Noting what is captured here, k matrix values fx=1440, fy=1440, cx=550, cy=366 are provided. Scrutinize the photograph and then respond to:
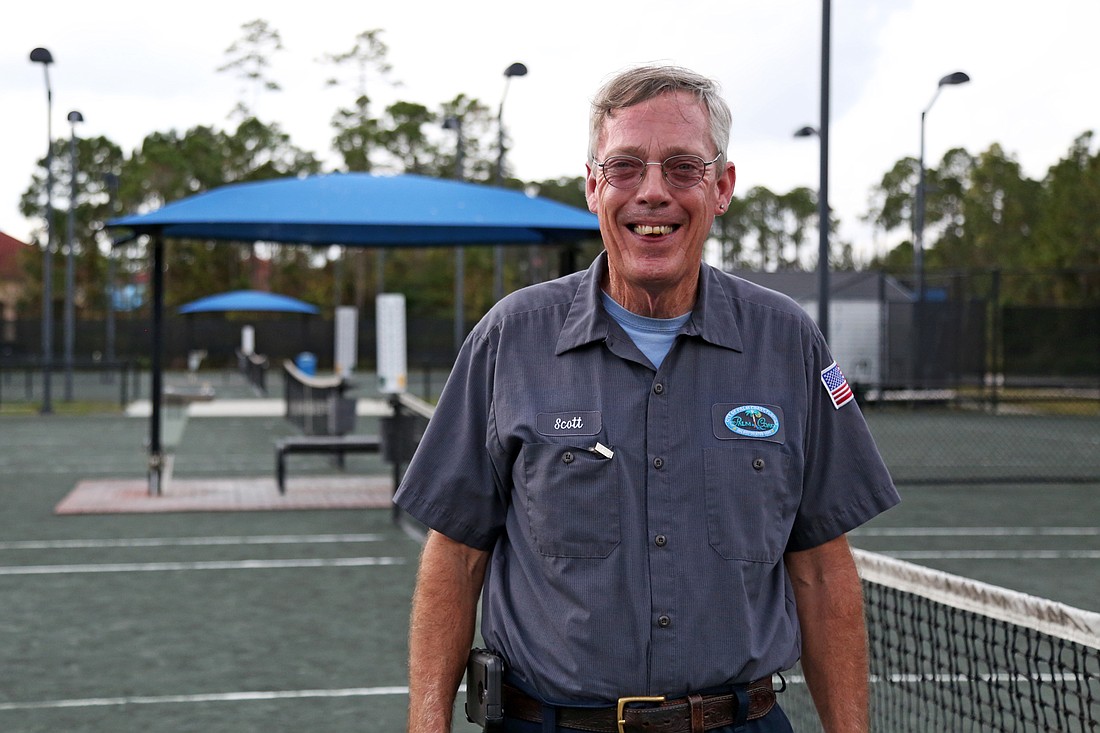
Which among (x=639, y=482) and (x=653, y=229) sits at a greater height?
(x=653, y=229)

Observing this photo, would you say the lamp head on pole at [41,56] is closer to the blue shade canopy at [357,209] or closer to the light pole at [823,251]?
the blue shade canopy at [357,209]

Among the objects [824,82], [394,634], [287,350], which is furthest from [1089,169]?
[394,634]

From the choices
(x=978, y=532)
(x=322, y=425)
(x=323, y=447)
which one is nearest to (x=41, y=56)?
(x=322, y=425)

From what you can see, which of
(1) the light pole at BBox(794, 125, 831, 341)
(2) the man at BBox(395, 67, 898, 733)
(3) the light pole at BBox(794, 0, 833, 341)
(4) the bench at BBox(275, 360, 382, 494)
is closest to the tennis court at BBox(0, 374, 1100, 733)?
(4) the bench at BBox(275, 360, 382, 494)

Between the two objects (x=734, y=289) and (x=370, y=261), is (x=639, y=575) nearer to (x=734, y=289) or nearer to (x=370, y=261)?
(x=734, y=289)

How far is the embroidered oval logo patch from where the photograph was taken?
2.60m

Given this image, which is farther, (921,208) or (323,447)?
(921,208)

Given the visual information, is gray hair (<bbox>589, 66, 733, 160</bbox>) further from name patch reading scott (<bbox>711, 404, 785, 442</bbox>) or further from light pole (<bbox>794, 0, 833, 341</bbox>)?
light pole (<bbox>794, 0, 833, 341</bbox>)

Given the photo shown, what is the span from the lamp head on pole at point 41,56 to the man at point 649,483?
22542mm

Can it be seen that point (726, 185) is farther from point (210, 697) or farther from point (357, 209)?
point (357, 209)

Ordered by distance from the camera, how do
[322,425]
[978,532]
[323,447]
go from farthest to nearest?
[322,425] → [323,447] → [978,532]

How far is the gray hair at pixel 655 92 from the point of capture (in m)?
2.62

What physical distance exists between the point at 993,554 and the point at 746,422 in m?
9.42

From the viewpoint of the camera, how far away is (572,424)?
2.58 m
